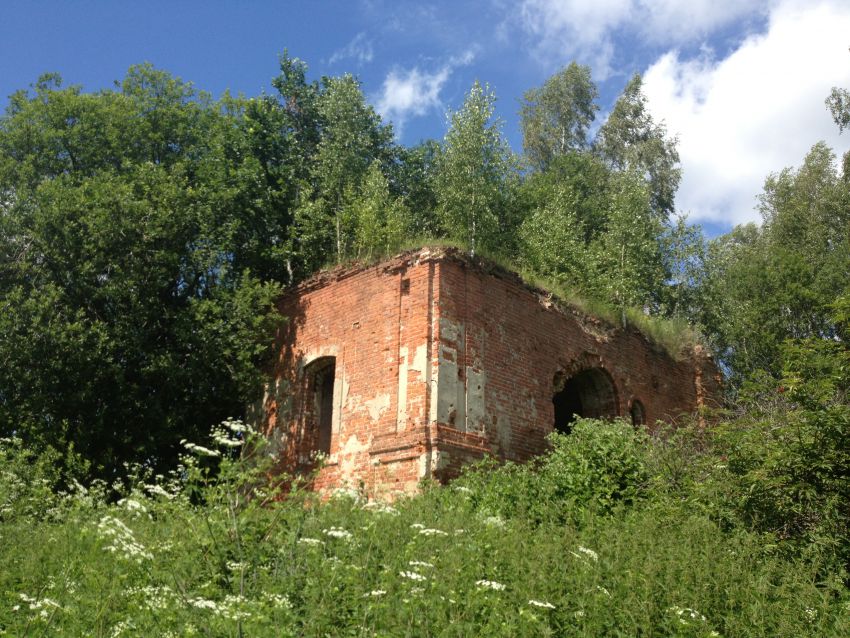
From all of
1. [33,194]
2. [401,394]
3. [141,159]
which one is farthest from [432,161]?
[401,394]

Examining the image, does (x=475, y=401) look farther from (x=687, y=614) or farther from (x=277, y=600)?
(x=277, y=600)

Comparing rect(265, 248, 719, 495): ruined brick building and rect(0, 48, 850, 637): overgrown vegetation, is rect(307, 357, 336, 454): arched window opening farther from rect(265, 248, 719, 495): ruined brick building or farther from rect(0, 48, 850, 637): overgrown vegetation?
rect(0, 48, 850, 637): overgrown vegetation

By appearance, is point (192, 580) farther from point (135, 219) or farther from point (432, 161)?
point (432, 161)

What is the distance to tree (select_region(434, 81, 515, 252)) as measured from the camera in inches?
860

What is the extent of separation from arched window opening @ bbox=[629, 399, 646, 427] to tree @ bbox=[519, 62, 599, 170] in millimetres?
21790

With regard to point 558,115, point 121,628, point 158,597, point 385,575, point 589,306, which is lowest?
point 121,628

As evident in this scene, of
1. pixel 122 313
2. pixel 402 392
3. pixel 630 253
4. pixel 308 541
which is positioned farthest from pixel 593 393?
pixel 308 541

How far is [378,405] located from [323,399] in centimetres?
224

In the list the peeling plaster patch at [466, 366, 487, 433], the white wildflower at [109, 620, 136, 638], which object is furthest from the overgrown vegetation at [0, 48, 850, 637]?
the peeling plaster patch at [466, 366, 487, 433]

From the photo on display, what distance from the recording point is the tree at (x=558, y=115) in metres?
35.5

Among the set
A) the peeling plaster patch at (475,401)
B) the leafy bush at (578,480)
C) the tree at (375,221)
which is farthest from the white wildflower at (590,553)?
the tree at (375,221)

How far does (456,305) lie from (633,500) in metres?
4.13

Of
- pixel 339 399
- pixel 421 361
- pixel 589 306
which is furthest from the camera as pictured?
pixel 589 306

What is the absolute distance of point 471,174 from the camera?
22.2 metres
